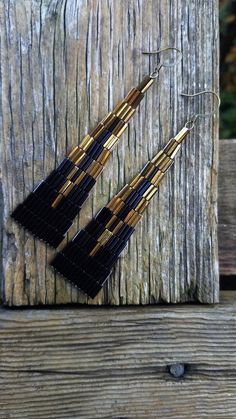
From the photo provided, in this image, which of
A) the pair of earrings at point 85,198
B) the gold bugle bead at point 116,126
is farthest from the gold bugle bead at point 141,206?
the gold bugle bead at point 116,126

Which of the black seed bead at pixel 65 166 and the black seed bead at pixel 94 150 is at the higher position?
the black seed bead at pixel 94 150

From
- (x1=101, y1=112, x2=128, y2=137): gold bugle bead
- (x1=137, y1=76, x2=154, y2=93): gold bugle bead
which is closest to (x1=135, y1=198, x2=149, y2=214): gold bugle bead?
(x1=101, y1=112, x2=128, y2=137): gold bugle bead

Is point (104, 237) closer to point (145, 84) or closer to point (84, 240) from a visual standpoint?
point (84, 240)

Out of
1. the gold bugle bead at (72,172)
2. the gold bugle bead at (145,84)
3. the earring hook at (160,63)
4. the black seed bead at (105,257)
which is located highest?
the earring hook at (160,63)

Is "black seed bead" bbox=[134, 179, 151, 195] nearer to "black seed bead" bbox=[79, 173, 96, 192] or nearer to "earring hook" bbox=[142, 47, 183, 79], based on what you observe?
"black seed bead" bbox=[79, 173, 96, 192]

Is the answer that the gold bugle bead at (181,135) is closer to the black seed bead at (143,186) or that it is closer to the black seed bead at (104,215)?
the black seed bead at (143,186)

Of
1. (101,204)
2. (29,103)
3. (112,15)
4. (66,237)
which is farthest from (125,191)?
A: (112,15)
